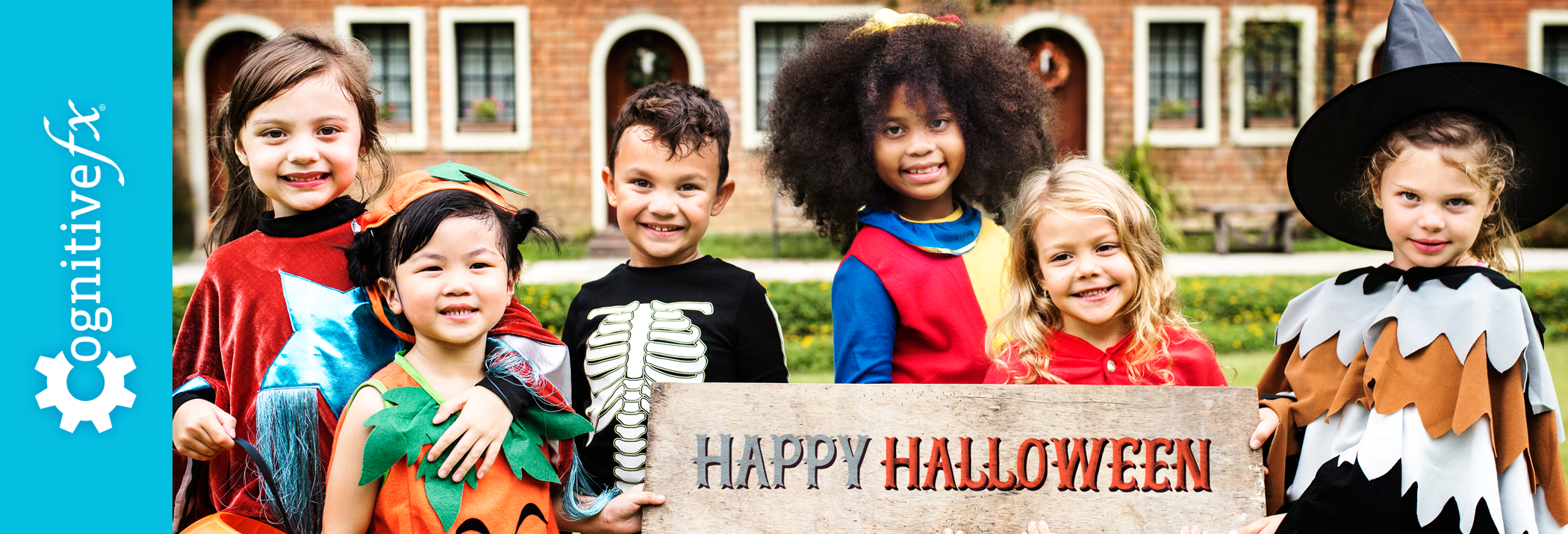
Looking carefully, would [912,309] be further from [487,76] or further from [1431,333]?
[487,76]

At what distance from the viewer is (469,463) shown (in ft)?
6.61

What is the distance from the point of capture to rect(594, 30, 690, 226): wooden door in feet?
41.8

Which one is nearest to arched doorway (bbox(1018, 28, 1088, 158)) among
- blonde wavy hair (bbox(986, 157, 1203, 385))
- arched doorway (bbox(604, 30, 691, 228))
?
arched doorway (bbox(604, 30, 691, 228))

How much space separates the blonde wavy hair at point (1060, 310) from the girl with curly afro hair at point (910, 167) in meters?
0.19

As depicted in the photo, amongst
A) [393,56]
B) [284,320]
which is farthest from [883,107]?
[393,56]

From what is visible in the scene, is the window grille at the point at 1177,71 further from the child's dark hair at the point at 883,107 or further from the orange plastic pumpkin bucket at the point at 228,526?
the orange plastic pumpkin bucket at the point at 228,526

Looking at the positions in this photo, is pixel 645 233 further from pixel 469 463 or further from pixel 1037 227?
pixel 1037 227

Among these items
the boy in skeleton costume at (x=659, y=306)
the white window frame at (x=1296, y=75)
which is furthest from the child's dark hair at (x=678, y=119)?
the white window frame at (x=1296, y=75)

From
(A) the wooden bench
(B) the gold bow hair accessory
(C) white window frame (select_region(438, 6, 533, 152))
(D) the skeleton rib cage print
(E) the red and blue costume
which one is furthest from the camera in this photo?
(C) white window frame (select_region(438, 6, 533, 152))

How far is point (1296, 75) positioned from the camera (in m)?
13.0

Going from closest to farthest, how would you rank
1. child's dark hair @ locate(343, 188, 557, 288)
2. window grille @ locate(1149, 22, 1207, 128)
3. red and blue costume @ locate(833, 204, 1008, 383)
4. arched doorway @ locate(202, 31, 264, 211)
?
1. child's dark hair @ locate(343, 188, 557, 288)
2. red and blue costume @ locate(833, 204, 1008, 383)
3. arched doorway @ locate(202, 31, 264, 211)
4. window grille @ locate(1149, 22, 1207, 128)
